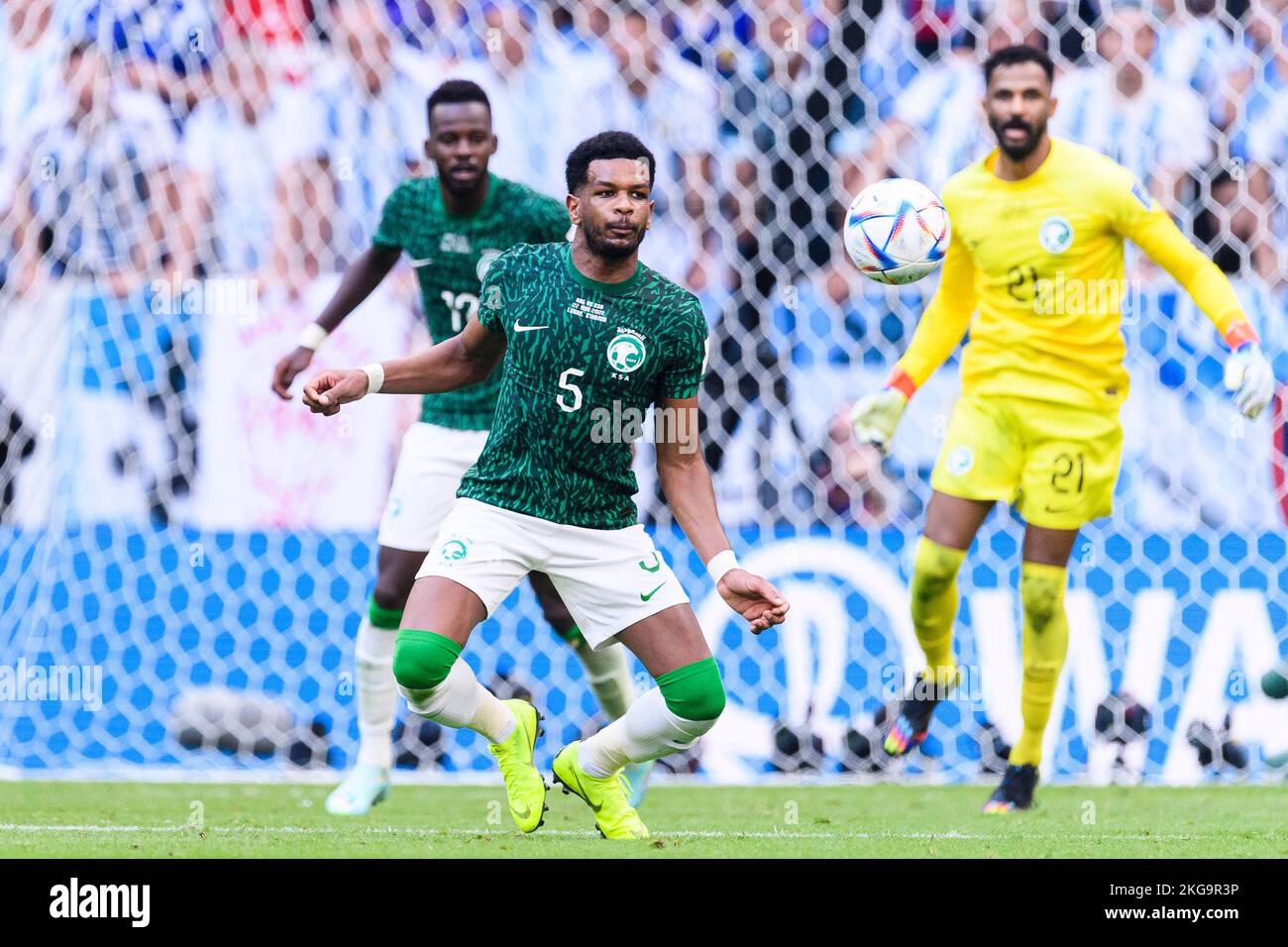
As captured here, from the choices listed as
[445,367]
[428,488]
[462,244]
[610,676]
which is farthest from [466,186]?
[610,676]

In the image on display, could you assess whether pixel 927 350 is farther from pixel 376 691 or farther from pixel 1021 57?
pixel 376 691

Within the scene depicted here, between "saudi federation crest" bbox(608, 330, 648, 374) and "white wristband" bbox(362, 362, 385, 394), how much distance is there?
25.8 inches

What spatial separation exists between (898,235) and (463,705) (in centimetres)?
201

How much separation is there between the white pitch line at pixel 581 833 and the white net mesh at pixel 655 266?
6.58 feet

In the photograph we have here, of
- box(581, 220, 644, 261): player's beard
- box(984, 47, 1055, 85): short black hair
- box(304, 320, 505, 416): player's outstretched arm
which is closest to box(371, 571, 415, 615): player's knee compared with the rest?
box(304, 320, 505, 416): player's outstretched arm

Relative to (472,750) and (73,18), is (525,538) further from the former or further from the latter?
(73,18)

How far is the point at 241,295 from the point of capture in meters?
8.49

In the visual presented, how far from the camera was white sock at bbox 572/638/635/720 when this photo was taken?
652cm

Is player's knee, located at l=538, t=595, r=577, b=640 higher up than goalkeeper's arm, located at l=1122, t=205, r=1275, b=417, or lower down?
lower down

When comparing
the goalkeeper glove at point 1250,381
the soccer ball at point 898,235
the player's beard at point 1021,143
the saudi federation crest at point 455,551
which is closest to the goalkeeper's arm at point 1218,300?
the goalkeeper glove at point 1250,381

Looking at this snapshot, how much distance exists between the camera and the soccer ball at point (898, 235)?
5980 millimetres

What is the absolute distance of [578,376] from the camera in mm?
5270

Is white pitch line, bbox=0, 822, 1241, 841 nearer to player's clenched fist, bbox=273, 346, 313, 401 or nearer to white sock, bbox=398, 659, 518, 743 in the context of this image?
white sock, bbox=398, 659, 518, 743

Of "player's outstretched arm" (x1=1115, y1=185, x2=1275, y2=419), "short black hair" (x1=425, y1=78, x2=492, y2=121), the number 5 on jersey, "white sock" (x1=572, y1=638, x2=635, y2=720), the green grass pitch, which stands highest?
"short black hair" (x1=425, y1=78, x2=492, y2=121)
